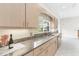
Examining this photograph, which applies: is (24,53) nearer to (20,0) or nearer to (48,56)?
(48,56)

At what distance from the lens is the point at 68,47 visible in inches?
77.2

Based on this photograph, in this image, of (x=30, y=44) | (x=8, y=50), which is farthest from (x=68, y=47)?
(x=8, y=50)

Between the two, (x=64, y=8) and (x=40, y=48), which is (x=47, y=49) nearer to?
(x=40, y=48)

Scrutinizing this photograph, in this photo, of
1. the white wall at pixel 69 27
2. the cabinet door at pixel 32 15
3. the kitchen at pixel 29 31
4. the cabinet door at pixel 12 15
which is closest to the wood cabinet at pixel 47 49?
the kitchen at pixel 29 31

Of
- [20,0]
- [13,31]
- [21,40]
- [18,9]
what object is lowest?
[21,40]

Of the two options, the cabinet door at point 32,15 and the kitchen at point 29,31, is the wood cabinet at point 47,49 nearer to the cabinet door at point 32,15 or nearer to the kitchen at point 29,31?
the kitchen at point 29,31

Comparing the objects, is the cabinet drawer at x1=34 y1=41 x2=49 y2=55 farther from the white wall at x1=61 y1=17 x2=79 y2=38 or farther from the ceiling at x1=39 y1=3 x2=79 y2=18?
the ceiling at x1=39 y1=3 x2=79 y2=18

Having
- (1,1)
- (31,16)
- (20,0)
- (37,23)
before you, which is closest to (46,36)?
(37,23)

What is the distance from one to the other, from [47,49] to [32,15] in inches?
22.7

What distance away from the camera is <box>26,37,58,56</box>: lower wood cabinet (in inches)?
74.4

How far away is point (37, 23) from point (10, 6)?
0.47m

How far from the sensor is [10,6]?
6.06 feet

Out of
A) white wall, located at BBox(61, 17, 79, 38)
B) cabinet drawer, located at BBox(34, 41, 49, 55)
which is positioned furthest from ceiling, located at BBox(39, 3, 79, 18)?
cabinet drawer, located at BBox(34, 41, 49, 55)

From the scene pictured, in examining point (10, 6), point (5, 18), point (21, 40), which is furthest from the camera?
point (21, 40)
